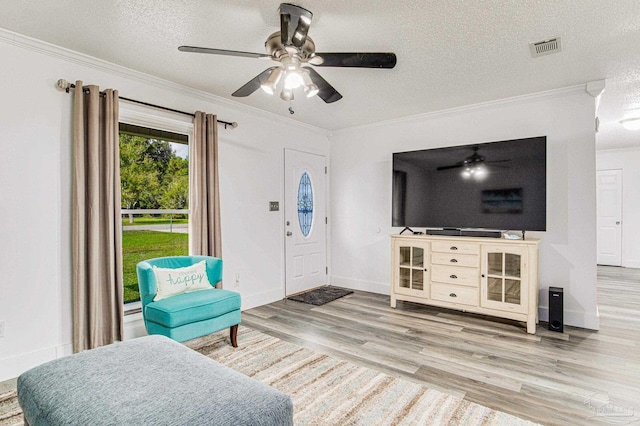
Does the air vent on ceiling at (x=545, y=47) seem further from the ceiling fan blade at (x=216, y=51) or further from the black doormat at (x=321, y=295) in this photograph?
the black doormat at (x=321, y=295)

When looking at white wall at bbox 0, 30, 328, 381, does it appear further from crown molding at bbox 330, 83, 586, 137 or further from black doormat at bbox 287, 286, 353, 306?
crown molding at bbox 330, 83, 586, 137

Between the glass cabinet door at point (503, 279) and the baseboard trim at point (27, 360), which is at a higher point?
the glass cabinet door at point (503, 279)

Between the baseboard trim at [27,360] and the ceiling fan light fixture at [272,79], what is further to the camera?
the baseboard trim at [27,360]

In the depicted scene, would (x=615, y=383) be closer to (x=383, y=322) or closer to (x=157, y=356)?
(x=383, y=322)

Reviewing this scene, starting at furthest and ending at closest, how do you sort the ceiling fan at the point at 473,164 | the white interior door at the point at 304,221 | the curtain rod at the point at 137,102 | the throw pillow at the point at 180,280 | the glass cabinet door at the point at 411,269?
the white interior door at the point at 304,221, the glass cabinet door at the point at 411,269, the ceiling fan at the point at 473,164, the throw pillow at the point at 180,280, the curtain rod at the point at 137,102

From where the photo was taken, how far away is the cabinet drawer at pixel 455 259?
3682 mm

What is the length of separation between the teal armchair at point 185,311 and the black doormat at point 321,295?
165cm

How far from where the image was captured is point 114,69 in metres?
3.04

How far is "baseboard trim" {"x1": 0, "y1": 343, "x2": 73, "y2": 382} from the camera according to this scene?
2484 millimetres

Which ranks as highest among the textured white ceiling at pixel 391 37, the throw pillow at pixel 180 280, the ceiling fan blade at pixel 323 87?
the textured white ceiling at pixel 391 37

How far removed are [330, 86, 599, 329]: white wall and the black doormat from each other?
298mm

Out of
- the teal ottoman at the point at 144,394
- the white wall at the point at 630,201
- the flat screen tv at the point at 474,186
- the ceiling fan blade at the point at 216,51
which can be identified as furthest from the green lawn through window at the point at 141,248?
the white wall at the point at 630,201

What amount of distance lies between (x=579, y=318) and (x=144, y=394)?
4019mm

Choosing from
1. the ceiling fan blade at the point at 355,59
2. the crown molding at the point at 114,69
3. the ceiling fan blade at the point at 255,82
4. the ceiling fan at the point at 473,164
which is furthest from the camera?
the ceiling fan at the point at 473,164
